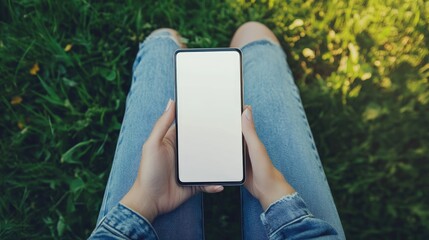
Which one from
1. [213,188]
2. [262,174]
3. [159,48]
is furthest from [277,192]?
[159,48]

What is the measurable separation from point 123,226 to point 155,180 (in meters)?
0.16

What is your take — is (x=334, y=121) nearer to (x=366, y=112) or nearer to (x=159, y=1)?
(x=366, y=112)

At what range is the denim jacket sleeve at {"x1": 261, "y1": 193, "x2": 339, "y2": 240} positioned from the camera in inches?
41.3

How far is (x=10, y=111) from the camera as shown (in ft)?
5.86

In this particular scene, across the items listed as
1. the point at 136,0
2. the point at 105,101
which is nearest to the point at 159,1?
the point at 136,0

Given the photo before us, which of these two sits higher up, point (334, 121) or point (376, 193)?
point (334, 121)

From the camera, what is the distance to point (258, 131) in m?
1.34


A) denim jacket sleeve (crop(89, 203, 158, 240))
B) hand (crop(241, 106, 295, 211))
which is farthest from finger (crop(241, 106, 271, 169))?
denim jacket sleeve (crop(89, 203, 158, 240))

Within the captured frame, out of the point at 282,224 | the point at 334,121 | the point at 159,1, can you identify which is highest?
the point at 159,1

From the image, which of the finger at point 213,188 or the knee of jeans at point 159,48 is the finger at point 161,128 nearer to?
the finger at point 213,188

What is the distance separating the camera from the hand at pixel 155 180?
1.16 meters

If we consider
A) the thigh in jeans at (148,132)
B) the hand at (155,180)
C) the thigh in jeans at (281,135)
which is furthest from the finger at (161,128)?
the thigh in jeans at (281,135)

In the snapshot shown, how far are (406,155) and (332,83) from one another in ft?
1.51

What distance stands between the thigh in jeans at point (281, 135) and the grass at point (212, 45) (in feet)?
1.44
